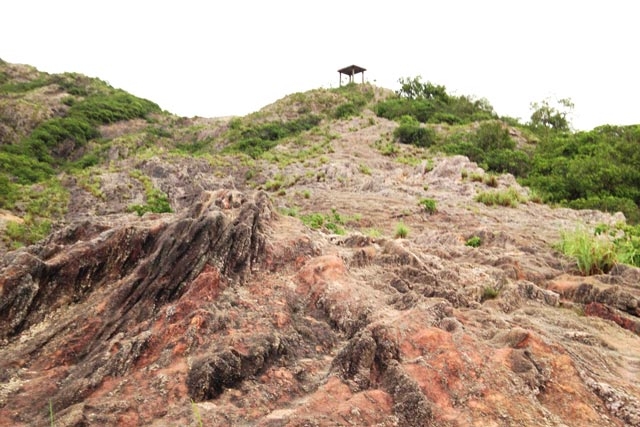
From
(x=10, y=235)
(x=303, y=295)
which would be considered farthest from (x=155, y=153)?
(x=303, y=295)

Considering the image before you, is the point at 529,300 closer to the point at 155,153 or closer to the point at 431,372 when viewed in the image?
the point at 431,372

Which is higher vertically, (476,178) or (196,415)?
(476,178)

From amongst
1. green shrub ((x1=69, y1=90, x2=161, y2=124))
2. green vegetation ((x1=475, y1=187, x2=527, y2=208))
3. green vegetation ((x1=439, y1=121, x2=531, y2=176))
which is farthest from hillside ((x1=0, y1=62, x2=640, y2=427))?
green shrub ((x1=69, y1=90, x2=161, y2=124))

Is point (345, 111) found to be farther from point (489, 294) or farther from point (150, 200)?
point (489, 294)

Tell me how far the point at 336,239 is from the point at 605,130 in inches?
1135

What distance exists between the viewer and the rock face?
383 centimetres

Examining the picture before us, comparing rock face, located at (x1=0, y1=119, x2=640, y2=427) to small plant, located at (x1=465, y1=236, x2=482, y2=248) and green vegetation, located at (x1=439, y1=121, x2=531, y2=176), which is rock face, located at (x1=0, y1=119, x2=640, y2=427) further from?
green vegetation, located at (x1=439, y1=121, x2=531, y2=176)

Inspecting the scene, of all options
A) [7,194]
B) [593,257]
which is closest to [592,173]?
[593,257]

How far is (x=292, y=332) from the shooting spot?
4906mm

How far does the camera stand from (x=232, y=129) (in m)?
40.7

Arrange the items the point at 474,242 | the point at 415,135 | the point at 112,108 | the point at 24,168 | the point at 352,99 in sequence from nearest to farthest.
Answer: the point at 474,242 → the point at 24,168 → the point at 415,135 → the point at 352,99 → the point at 112,108

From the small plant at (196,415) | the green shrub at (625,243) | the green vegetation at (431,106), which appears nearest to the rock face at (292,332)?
the small plant at (196,415)

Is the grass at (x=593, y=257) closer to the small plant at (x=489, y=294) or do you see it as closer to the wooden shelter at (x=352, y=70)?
the small plant at (x=489, y=294)

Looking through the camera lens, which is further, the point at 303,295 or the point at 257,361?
the point at 303,295
